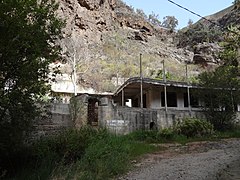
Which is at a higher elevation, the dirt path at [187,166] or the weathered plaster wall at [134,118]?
the weathered plaster wall at [134,118]

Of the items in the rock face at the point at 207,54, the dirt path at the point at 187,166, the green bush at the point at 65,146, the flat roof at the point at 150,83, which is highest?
the rock face at the point at 207,54

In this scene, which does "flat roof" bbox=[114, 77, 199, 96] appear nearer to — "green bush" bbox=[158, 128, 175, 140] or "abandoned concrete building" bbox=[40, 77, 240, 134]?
"abandoned concrete building" bbox=[40, 77, 240, 134]

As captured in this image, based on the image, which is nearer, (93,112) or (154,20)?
(93,112)

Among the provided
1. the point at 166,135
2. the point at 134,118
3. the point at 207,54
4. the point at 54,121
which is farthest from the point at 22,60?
the point at 207,54

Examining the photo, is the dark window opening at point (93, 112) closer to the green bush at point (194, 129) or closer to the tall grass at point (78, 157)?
the tall grass at point (78, 157)

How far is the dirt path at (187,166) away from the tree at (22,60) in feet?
12.7

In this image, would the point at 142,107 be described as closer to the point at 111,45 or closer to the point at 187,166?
the point at 187,166

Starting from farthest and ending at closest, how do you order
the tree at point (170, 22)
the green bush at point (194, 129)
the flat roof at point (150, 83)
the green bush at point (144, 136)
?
the tree at point (170, 22)
the flat roof at point (150, 83)
the green bush at point (194, 129)
the green bush at point (144, 136)

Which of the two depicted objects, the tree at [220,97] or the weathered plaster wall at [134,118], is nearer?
the weathered plaster wall at [134,118]

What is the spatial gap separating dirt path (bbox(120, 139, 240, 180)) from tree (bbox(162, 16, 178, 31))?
5560cm

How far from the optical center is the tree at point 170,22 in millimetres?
65875

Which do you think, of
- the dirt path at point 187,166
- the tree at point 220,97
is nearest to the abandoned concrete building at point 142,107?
the tree at point 220,97

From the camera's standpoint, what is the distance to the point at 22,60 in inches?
367

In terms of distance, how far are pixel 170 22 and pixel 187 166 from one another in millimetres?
60053
